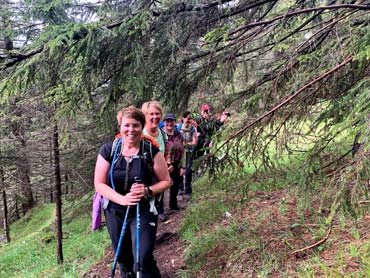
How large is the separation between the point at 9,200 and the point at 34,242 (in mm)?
11149

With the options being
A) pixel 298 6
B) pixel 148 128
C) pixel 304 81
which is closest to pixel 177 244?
pixel 148 128

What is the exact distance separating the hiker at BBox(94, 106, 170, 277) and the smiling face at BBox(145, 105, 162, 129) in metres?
0.97

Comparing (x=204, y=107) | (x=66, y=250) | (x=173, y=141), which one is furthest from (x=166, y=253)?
(x=66, y=250)

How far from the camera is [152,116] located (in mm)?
4637

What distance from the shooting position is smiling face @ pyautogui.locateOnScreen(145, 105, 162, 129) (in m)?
4.64

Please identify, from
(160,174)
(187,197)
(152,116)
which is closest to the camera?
(160,174)

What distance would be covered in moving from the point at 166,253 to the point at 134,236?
1976 millimetres

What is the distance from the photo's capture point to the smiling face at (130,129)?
3553 mm

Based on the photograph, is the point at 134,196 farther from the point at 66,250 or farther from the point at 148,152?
the point at 66,250

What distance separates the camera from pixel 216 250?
466 cm

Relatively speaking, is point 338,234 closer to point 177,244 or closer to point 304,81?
point 304,81

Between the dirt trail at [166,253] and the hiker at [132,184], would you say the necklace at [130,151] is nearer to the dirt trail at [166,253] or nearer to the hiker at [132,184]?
the hiker at [132,184]

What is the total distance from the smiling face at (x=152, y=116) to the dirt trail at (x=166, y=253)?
1.80 metres

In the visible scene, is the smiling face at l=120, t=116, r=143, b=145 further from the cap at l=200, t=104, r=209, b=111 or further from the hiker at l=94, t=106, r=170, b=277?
the cap at l=200, t=104, r=209, b=111
